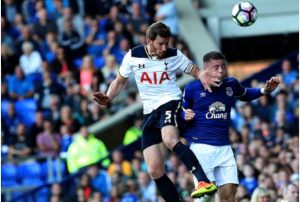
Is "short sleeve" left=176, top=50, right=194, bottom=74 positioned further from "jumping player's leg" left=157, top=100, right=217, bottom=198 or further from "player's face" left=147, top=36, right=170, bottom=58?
"jumping player's leg" left=157, top=100, right=217, bottom=198

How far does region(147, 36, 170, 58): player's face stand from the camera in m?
13.4

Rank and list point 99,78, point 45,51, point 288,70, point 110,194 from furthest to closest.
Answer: point 45,51
point 99,78
point 288,70
point 110,194

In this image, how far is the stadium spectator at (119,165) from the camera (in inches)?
796

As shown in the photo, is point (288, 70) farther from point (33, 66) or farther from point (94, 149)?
point (33, 66)

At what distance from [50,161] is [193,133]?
833cm

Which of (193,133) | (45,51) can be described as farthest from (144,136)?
(45,51)

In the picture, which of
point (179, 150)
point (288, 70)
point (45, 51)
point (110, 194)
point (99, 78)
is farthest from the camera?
point (45, 51)

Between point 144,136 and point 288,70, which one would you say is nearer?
point 144,136

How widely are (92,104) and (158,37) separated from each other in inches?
375

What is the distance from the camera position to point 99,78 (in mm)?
22938

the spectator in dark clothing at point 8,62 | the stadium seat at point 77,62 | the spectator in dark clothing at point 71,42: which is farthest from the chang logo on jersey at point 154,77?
the spectator in dark clothing at point 8,62

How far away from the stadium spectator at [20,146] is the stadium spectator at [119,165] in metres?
2.24

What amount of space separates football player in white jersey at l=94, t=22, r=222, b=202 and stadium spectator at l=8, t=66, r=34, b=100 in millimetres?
9796

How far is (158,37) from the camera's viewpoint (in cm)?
1341
